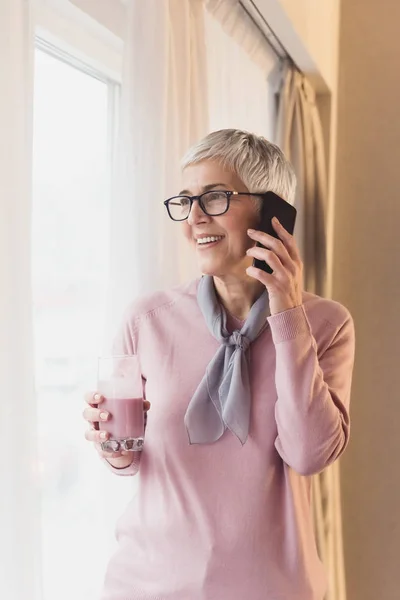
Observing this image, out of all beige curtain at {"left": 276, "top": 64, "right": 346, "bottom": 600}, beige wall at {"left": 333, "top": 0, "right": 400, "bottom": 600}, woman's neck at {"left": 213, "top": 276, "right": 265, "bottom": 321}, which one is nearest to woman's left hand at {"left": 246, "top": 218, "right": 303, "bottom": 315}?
woman's neck at {"left": 213, "top": 276, "right": 265, "bottom": 321}

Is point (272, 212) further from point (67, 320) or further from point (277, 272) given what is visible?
point (67, 320)

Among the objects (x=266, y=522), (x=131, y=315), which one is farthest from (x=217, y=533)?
(x=131, y=315)

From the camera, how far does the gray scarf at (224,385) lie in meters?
1.23

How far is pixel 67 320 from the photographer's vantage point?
147 centimetres

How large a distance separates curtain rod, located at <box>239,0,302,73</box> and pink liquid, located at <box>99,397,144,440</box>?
1.21 metres

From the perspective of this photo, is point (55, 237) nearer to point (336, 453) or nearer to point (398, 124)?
point (336, 453)

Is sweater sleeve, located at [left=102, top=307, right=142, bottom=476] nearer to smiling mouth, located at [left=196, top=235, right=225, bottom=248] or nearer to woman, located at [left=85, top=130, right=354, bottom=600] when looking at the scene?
woman, located at [left=85, top=130, right=354, bottom=600]

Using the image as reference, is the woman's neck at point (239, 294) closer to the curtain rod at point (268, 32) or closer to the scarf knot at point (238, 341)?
the scarf knot at point (238, 341)

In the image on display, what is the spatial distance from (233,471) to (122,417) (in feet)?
0.80

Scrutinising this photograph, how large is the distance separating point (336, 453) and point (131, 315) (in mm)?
466

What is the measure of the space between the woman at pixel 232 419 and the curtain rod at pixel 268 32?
76cm

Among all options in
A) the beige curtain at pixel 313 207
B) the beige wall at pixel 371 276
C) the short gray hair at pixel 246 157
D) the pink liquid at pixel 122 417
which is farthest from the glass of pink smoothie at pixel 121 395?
the beige wall at pixel 371 276

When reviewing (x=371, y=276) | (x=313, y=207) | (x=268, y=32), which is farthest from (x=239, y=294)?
(x=371, y=276)

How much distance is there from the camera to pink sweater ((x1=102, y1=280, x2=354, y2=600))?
119 centimetres
